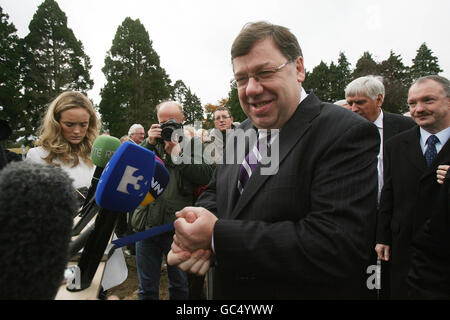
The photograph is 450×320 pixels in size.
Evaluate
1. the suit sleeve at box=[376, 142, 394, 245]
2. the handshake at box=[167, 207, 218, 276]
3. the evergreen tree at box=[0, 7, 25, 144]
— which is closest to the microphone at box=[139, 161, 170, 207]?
the handshake at box=[167, 207, 218, 276]

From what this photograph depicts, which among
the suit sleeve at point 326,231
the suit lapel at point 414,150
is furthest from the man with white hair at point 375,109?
the suit sleeve at point 326,231

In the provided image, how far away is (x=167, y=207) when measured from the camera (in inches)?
123

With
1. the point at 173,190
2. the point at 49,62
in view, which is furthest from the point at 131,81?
the point at 173,190

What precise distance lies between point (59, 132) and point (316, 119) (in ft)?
7.47

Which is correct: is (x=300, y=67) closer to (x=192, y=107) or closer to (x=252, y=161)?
(x=252, y=161)

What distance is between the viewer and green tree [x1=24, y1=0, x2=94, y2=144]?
2297cm

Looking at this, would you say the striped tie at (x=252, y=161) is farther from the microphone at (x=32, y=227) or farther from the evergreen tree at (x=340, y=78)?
the evergreen tree at (x=340, y=78)

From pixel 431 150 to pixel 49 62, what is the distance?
29604mm

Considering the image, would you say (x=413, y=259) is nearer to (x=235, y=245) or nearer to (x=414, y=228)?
(x=414, y=228)

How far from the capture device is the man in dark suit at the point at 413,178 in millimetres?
2242

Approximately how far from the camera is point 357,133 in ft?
3.88
